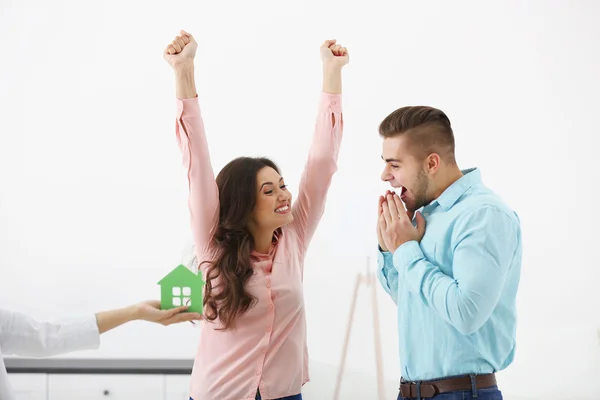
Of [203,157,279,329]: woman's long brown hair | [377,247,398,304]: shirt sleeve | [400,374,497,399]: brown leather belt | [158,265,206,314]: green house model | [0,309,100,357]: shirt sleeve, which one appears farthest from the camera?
[203,157,279,329]: woman's long brown hair

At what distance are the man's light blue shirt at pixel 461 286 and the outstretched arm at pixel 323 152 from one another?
534 millimetres

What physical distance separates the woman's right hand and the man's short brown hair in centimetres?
71

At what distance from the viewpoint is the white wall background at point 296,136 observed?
3.62 metres

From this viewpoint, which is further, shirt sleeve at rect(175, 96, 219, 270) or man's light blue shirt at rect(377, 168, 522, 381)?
shirt sleeve at rect(175, 96, 219, 270)

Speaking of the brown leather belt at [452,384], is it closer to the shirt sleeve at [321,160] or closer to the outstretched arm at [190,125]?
the shirt sleeve at [321,160]

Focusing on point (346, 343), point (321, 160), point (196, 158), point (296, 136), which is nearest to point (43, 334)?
point (196, 158)

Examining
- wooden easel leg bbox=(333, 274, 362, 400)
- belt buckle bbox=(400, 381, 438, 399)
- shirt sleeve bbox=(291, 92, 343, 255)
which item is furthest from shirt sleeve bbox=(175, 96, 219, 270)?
wooden easel leg bbox=(333, 274, 362, 400)

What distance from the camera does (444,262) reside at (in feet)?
5.62

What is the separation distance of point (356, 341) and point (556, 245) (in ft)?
3.91

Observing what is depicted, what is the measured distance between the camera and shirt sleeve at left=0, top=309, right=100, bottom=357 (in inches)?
60.5

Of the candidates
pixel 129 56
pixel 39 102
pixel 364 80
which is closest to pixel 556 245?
pixel 364 80

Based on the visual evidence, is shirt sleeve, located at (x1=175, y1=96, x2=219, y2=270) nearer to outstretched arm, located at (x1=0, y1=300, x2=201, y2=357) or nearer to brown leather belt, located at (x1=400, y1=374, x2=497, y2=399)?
outstretched arm, located at (x1=0, y1=300, x2=201, y2=357)

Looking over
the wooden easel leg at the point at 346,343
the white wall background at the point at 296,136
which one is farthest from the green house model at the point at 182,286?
the white wall background at the point at 296,136

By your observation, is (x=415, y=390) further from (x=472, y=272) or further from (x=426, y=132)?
(x=426, y=132)
